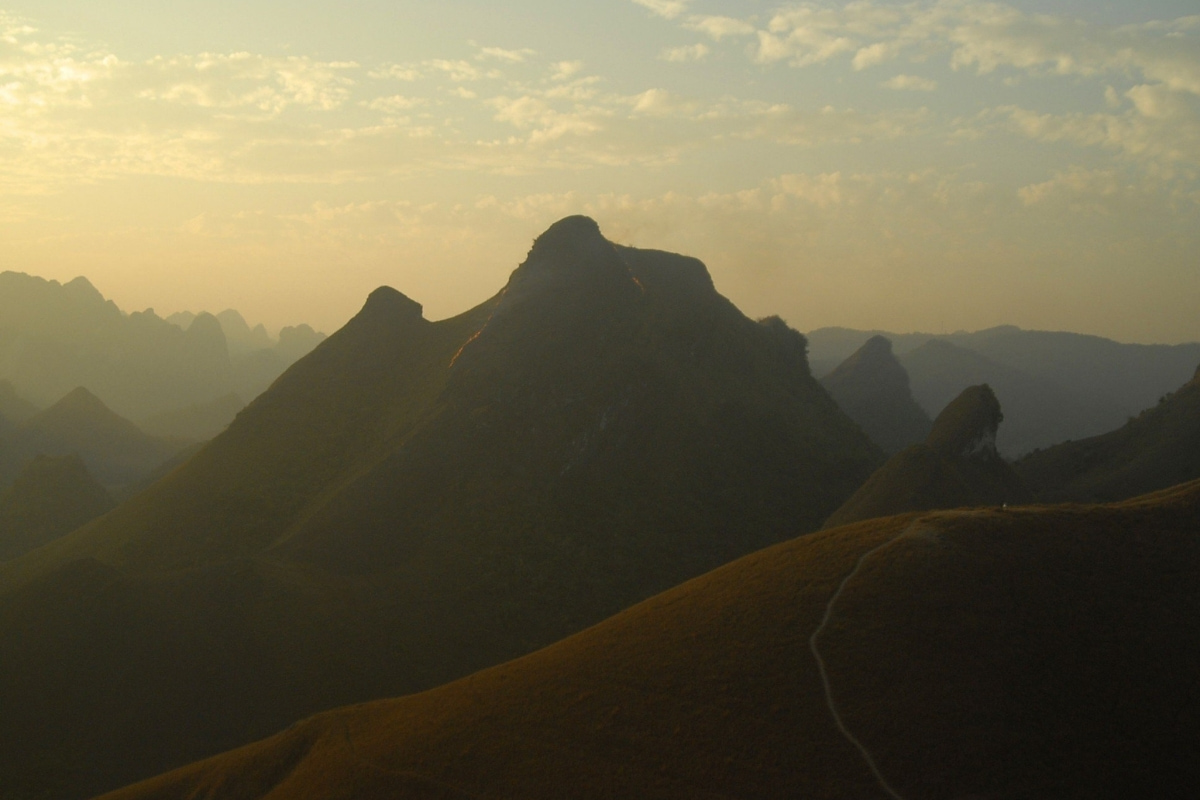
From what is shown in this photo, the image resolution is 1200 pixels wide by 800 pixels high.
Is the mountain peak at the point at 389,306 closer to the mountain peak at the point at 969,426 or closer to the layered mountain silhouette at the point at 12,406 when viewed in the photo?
the mountain peak at the point at 969,426

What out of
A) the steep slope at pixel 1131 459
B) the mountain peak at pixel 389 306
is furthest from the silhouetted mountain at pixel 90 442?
the steep slope at pixel 1131 459

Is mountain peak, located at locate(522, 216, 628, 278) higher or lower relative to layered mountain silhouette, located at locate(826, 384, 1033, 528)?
higher

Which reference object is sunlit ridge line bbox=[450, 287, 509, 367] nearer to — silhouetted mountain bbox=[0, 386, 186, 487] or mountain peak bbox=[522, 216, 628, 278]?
mountain peak bbox=[522, 216, 628, 278]

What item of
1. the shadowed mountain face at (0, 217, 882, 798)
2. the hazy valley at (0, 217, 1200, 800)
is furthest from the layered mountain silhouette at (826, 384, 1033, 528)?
the shadowed mountain face at (0, 217, 882, 798)

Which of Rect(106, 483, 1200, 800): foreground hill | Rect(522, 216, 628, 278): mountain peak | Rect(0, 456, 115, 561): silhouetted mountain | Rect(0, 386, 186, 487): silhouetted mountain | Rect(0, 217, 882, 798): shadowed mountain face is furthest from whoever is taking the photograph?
Rect(0, 386, 186, 487): silhouetted mountain

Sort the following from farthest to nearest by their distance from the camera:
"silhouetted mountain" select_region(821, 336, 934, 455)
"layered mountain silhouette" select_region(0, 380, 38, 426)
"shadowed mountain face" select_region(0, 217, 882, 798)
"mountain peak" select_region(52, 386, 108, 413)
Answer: "layered mountain silhouette" select_region(0, 380, 38, 426) → "mountain peak" select_region(52, 386, 108, 413) → "silhouetted mountain" select_region(821, 336, 934, 455) → "shadowed mountain face" select_region(0, 217, 882, 798)

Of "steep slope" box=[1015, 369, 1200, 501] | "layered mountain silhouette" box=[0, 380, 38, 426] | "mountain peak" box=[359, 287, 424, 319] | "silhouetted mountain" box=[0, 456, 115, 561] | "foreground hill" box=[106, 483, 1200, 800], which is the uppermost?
"layered mountain silhouette" box=[0, 380, 38, 426]

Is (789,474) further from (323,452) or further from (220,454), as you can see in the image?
(220,454)

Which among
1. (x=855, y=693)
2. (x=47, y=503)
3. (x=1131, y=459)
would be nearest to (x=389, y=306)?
(x=47, y=503)
